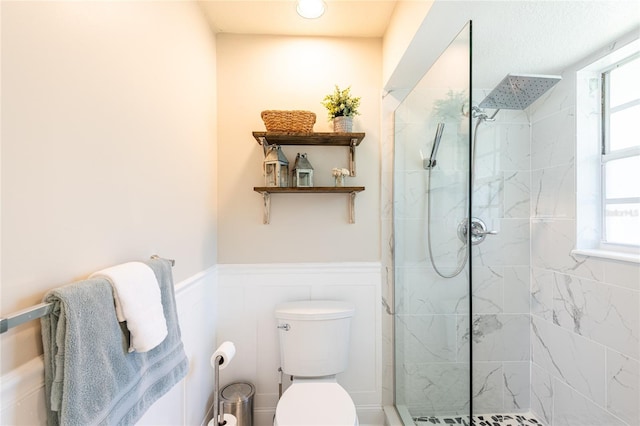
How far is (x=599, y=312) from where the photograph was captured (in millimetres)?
1354

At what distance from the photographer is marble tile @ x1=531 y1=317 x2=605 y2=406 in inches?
53.4

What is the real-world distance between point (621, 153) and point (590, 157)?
0.12 meters

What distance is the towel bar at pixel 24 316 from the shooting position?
17.4 inches

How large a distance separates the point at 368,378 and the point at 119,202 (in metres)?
1.62

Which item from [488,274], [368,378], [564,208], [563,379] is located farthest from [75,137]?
[563,379]

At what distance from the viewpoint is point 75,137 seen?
67 cm

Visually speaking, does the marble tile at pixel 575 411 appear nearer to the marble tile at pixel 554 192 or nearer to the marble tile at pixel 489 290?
the marble tile at pixel 489 290

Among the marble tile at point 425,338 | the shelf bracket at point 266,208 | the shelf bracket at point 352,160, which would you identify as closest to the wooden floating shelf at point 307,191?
the shelf bracket at point 266,208

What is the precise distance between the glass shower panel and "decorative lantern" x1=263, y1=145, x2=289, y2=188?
69 cm

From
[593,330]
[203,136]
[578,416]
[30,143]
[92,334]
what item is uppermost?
[203,136]

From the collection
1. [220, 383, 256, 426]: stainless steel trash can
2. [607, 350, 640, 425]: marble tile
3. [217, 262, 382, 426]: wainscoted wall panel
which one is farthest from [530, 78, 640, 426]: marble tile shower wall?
[220, 383, 256, 426]: stainless steel trash can

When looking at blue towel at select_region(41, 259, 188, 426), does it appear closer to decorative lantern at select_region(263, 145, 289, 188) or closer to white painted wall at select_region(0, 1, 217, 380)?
white painted wall at select_region(0, 1, 217, 380)

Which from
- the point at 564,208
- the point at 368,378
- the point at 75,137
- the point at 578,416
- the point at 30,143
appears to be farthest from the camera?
the point at 368,378

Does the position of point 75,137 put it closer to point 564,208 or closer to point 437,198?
point 437,198
